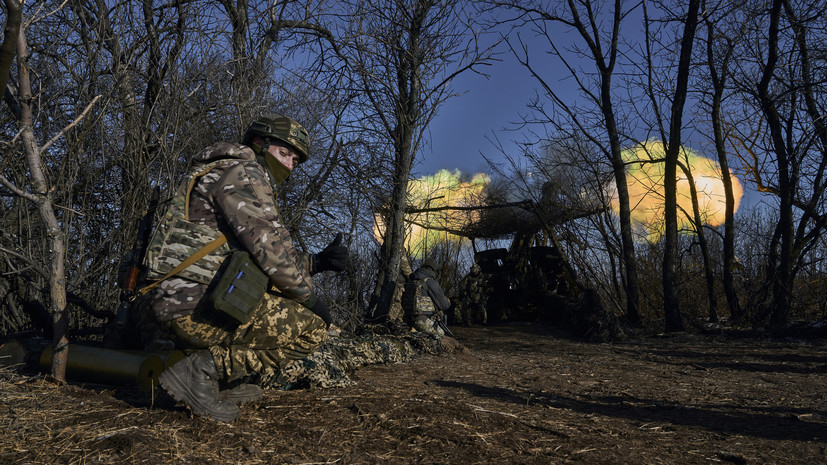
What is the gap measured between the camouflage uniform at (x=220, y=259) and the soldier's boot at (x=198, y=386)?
0.10 meters

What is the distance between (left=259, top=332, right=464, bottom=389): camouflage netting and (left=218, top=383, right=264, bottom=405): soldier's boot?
0.55 m

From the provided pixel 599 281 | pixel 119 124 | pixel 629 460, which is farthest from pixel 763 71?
pixel 119 124

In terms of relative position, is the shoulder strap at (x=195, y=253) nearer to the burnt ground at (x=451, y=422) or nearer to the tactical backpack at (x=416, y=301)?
the burnt ground at (x=451, y=422)

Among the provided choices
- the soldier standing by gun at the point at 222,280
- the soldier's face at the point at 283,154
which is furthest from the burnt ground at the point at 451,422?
the soldier's face at the point at 283,154

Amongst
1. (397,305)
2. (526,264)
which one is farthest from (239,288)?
(526,264)

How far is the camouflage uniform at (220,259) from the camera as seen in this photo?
3.26m

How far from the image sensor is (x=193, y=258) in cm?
327

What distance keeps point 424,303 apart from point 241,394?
5.03 m

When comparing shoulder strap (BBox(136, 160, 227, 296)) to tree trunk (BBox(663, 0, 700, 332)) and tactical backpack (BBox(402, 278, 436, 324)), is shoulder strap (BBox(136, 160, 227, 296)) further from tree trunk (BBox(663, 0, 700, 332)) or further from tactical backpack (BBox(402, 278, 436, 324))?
tree trunk (BBox(663, 0, 700, 332))

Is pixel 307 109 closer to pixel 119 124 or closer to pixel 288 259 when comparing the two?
pixel 119 124

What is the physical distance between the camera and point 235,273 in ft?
10.5

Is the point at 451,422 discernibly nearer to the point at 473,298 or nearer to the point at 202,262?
the point at 202,262

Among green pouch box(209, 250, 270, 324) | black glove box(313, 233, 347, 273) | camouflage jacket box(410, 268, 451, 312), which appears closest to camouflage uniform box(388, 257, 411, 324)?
camouflage jacket box(410, 268, 451, 312)

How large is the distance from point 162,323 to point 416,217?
8938 mm
